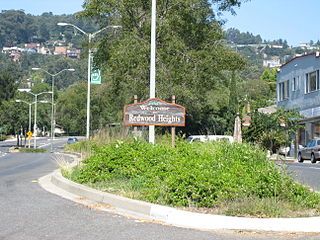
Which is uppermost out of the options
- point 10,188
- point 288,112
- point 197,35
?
point 197,35

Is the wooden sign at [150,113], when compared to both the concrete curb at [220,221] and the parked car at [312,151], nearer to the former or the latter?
the concrete curb at [220,221]

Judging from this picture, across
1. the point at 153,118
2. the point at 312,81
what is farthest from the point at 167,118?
the point at 312,81

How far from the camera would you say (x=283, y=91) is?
52.0 m

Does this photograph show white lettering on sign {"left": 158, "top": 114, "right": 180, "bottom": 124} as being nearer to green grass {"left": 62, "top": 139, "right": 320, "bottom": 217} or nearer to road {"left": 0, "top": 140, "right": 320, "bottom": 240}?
green grass {"left": 62, "top": 139, "right": 320, "bottom": 217}

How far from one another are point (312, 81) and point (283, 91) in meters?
6.70

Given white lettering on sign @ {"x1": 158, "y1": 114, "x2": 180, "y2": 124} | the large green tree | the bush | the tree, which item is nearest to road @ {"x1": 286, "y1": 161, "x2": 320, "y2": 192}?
the bush

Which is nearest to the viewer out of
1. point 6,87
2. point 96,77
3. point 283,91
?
point 96,77

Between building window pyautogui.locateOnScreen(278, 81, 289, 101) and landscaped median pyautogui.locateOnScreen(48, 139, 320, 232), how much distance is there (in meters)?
38.1

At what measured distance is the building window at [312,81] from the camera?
44338 millimetres

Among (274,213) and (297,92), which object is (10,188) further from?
(297,92)

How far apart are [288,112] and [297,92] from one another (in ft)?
9.26

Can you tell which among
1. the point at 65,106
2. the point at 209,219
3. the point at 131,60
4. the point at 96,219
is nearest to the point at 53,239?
the point at 96,219

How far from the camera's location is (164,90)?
31.3 m

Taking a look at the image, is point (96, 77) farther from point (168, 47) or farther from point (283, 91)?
point (283, 91)
